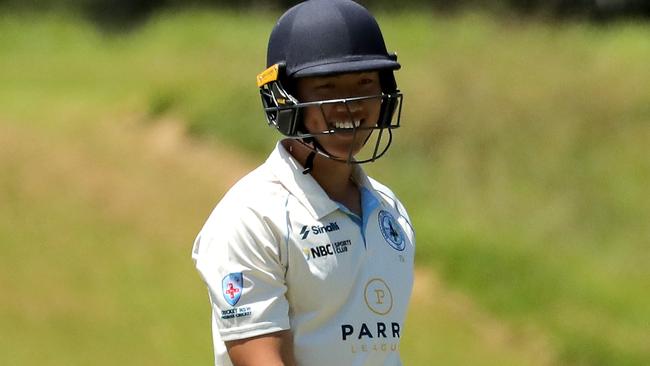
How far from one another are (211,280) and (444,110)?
1176 centimetres

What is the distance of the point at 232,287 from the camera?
2.85m

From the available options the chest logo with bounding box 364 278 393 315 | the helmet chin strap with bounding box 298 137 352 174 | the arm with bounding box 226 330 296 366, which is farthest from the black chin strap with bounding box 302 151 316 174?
the arm with bounding box 226 330 296 366

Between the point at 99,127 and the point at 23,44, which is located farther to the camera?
the point at 23,44

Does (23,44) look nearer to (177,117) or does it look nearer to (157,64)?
(157,64)

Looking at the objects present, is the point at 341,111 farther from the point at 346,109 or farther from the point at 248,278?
the point at 248,278

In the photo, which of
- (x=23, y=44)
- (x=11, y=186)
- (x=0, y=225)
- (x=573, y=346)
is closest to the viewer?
(x=573, y=346)

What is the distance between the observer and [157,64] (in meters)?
18.1

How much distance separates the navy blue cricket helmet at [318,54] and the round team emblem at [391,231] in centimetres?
21

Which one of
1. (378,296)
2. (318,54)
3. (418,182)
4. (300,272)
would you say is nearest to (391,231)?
(378,296)

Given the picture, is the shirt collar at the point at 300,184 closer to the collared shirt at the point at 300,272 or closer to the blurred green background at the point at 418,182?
the collared shirt at the point at 300,272

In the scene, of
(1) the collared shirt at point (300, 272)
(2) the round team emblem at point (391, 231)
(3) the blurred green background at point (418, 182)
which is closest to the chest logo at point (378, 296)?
(1) the collared shirt at point (300, 272)

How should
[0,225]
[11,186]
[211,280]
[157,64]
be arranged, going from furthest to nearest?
[157,64] → [11,186] → [0,225] → [211,280]

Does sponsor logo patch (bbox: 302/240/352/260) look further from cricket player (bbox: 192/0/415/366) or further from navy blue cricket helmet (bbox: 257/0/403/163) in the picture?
navy blue cricket helmet (bbox: 257/0/403/163)

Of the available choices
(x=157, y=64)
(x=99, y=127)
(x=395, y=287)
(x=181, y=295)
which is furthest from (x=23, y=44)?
(x=395, y=287)
